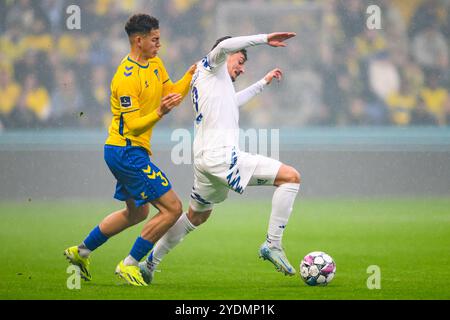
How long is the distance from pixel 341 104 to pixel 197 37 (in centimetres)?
269

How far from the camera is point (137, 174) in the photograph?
7.89 metres

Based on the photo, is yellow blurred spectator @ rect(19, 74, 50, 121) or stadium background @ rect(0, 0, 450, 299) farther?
yellow blurred spectator @ rect(19, 74, 50, 121)


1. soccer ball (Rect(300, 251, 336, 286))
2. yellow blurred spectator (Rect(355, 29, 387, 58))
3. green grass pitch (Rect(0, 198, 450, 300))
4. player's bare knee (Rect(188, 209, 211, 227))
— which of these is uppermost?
Answer: yellow blurred spectator (Rect(355, 29, 387, 58))

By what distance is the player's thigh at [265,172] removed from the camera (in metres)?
8.06

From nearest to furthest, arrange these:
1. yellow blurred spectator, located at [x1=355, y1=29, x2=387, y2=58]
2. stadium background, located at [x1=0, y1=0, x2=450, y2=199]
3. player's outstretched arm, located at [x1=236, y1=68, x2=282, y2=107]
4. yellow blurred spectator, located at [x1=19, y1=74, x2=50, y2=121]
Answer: player's outstretched arm, located at [x1=236, y1=68, x2=282, y2=107], stadium background, located at [x1=0, y1=0, x2=450, y2=199], yellow blurred spectator, located at [x1=19, y1=74, x2=50, y2=121], yellow blurred spectator, located at [x1=355, y1=29, x2=387, y2=58]

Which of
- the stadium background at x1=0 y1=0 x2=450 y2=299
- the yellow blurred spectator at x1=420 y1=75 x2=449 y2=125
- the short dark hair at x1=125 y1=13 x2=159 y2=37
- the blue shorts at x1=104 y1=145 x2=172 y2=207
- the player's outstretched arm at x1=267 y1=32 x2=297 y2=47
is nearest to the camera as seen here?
the player's outstretched arm at x1=267 y1=32 x2=297 y2=47

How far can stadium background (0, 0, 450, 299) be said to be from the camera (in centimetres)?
1539

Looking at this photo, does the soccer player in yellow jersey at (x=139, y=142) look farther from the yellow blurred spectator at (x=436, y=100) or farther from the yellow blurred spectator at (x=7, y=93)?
the yellow blurred spectator at (x=436, y=100)

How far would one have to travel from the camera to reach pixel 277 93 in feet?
56.4

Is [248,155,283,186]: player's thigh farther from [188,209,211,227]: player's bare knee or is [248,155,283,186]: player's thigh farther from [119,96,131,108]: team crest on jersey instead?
[119,96,131,108]: team crest on jersey

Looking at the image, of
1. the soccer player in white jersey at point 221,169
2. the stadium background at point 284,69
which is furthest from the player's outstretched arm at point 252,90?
the stadium background at point 284,69

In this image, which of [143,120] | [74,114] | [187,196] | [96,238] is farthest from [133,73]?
[74,114]

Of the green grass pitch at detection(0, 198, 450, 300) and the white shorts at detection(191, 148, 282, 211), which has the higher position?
the white shorts at detection(191, 148, 282, 211)

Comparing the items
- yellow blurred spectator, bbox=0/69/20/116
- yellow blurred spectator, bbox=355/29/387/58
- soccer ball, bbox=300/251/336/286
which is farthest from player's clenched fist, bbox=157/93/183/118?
yellow blurred spectator, bbox=355/29/387/58
